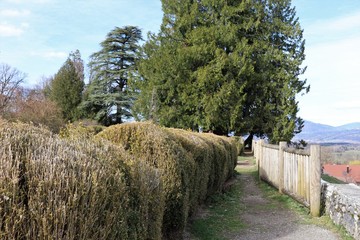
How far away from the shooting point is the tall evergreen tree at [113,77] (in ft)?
111

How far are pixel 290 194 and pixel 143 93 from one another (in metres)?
18.9

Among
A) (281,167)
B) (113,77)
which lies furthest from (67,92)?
(281,167)

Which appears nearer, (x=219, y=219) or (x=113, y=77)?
(x=219, y=219)

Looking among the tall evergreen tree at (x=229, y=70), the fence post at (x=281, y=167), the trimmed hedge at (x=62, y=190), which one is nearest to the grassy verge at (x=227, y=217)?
the fence post at (x=281, y=167)

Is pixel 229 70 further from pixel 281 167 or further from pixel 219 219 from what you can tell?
pixel 219 219

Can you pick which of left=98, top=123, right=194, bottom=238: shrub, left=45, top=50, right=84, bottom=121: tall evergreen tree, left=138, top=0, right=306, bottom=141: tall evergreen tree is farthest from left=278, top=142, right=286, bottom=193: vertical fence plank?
left=45, top=50, right=84, bottom=121: tall evergreen tree

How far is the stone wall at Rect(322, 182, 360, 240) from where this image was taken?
5.30 metres

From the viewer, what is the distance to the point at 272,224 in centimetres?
667

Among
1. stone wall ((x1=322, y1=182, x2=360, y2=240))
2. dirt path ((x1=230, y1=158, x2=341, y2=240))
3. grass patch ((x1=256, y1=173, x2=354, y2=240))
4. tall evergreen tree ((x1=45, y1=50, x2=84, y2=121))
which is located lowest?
dirt path ((x1=230, y1=158, x2=341, y2=240))

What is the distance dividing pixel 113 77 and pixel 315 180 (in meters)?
29.4

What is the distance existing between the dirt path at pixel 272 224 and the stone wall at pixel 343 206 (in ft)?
1.09

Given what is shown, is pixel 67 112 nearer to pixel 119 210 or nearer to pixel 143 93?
pixel 143 93

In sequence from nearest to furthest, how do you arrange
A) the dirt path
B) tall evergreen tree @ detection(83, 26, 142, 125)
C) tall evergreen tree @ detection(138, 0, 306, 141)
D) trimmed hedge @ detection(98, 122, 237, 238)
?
1. trimmed hedge @ detection(98, 122, 237, 238)
2. the dirt path
3. tall evergreen tree @ detection(138, 0, 306, 141)
4. tall evergreen tree @ detection(83, 26, 142, 125)

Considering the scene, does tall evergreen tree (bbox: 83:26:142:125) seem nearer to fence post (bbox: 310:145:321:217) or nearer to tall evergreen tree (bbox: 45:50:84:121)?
tall evergreen tree (bbox: 45:50:84:121)
